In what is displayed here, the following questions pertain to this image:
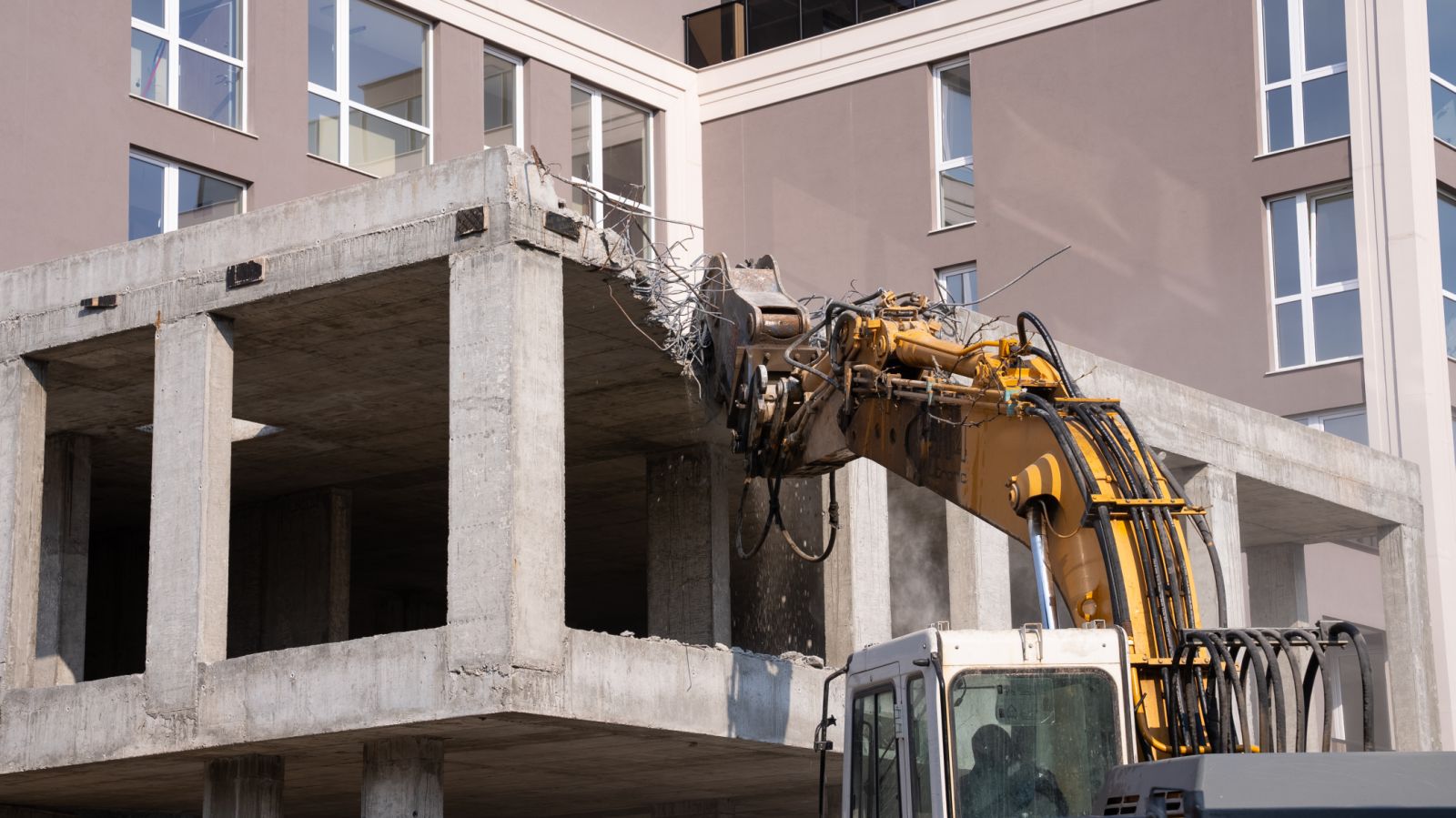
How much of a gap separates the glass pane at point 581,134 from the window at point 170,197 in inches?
292

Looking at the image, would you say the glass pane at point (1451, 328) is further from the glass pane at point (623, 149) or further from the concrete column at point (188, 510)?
the concrete column at point (188, 510)

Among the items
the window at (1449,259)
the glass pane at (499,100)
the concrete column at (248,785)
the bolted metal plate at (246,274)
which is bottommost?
the concrete column at (248,785)

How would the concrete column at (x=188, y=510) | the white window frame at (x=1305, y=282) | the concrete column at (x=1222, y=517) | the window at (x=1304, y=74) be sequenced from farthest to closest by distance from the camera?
the window at (x=1304, y=74) < the white window frame at (x=1305, y=282) < the concrete column at (x=1222, y=517) < the concrete column at (x=188, y=510)

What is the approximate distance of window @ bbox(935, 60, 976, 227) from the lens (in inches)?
1339

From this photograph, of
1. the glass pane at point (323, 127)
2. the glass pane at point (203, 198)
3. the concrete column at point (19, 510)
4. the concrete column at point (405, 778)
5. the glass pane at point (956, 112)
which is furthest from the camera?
the glass pane at point (956, 112)

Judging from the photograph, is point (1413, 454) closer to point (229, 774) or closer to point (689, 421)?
point (689, 421)

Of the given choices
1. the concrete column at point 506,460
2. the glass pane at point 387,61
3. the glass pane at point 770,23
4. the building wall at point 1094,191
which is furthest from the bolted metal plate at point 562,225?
the glass pane at point 770,23

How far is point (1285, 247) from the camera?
3056cm

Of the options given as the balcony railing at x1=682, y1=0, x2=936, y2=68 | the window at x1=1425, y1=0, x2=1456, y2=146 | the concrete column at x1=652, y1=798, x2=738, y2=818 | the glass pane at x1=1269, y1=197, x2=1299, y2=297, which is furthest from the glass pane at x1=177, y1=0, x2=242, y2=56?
the window at x1=1425, y1=0, x2=1456, y2=146

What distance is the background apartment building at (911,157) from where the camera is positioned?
27391 millimetres

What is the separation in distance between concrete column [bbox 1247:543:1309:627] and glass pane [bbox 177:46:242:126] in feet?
50.4

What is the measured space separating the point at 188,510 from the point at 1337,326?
60.3 feet

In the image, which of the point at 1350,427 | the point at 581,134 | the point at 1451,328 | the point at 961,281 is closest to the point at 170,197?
the point at 581,134

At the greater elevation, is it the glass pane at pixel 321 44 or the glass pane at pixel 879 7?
the glass pane at pixel 879 7
